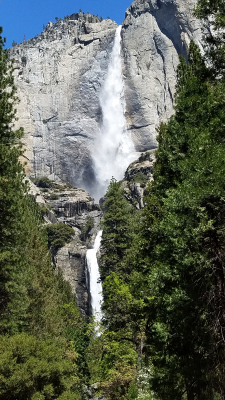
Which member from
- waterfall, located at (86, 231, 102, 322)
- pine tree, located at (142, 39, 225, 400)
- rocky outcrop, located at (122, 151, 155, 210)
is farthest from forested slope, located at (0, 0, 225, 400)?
rocky outcrop, located at (122, 151, 155, 210)

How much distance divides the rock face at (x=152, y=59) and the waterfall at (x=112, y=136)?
87.6 inches

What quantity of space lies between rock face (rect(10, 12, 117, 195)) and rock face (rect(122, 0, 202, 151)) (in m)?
8.17

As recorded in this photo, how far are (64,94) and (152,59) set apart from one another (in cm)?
2412

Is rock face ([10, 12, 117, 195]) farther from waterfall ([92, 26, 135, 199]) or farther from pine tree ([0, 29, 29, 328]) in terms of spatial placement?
pine tree ([0, 29, 29, 328])

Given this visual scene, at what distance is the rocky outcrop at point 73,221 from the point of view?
60.2m

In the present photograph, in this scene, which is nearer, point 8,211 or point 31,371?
point 31,371

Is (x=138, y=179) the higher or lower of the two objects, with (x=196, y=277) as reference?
higher

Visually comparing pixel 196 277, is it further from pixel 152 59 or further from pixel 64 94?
pixel 64 94

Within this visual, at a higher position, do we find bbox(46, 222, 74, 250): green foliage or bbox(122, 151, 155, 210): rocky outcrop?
bbox(122, 151, 155, 210): rocky outcrop

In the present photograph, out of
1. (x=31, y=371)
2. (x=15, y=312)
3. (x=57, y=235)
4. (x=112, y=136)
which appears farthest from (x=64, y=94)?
(x=31, y=371)

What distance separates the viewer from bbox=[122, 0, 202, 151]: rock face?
9475 centimetres

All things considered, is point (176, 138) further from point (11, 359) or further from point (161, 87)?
point (161, 87)

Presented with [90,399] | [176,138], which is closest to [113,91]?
[90,399]

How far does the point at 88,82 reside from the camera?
105 m
